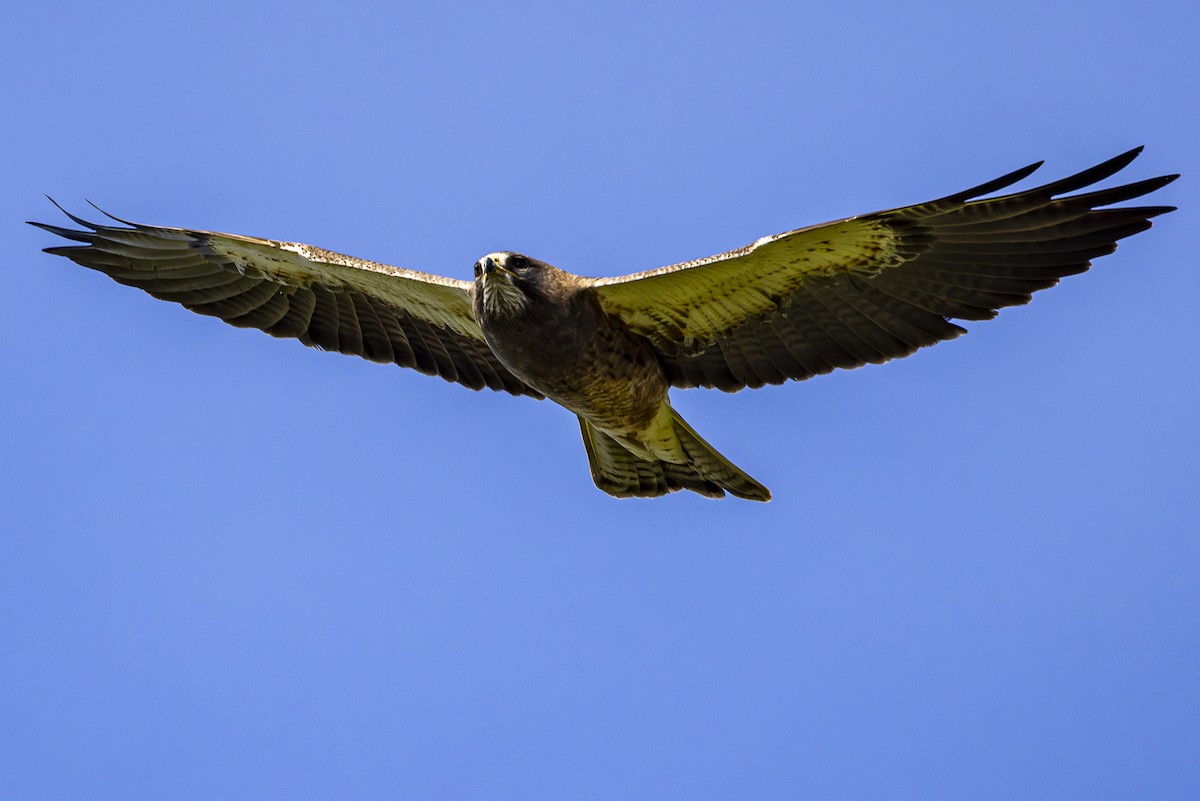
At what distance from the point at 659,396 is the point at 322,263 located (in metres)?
2.83

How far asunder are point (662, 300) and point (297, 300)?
317 cm

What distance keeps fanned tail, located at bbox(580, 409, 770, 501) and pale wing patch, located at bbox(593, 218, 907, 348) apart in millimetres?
766

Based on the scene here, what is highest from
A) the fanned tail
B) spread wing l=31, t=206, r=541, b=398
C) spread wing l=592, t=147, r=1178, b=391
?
spread wing l=31, t=206, r=541, b=398

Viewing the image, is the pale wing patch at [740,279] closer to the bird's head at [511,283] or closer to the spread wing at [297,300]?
the bird's head at [511,283]

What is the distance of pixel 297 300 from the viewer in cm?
1136

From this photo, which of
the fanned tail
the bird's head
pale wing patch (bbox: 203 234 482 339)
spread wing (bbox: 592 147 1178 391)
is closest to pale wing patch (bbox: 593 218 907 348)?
spread wing (bbox: 592 147 1178 391)

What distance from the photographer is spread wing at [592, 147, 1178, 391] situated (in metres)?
9.18

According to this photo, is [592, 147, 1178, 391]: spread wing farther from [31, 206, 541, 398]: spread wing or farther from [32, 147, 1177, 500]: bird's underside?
[31, 206, 541, 398]: spread wing

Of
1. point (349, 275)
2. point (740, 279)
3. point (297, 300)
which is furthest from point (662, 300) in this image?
point (297, 300)

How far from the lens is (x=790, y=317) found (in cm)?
1020

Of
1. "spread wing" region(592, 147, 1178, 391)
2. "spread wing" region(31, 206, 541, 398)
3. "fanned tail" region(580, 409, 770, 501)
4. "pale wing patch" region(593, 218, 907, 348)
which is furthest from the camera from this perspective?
"spread wing" region(31, 206, 541, 398)

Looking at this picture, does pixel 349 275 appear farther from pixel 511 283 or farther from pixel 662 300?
pixel 662 300

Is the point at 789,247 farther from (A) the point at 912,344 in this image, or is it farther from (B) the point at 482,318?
(B) the point at 482,318

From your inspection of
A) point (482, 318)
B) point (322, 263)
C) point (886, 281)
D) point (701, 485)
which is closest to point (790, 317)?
point (886, 281)
